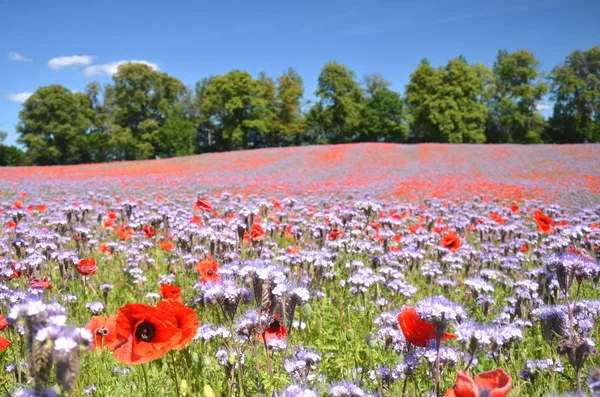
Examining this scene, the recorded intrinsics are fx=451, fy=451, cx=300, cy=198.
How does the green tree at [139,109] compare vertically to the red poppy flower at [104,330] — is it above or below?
above

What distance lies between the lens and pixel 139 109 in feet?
248

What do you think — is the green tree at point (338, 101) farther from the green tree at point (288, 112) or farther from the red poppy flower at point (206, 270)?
the red poppy flower at point (206, 270)

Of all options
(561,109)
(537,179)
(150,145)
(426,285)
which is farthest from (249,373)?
(561,109)

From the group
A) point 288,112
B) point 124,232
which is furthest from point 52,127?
point 124,232

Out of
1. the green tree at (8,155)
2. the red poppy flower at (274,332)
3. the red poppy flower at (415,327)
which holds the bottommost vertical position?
the red poppy flower at (274,332)

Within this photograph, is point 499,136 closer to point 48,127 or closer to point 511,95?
point 511,95

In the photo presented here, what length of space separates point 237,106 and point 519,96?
47152 mm

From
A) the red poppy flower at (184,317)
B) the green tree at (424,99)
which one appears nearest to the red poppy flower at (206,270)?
the red poppy flower at (184,317)

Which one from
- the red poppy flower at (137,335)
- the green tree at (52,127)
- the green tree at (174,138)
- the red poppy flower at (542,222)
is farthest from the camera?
the green tree at (174,138)

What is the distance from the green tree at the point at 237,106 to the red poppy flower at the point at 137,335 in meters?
73.1

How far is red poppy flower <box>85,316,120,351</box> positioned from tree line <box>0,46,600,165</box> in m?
72.2

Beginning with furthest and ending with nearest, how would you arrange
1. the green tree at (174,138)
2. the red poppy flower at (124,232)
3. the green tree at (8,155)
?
the green tree at (8,155), the green tree at (174,138), the red poppy flower at (124,232)

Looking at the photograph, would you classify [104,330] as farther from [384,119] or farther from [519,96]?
[519,96]

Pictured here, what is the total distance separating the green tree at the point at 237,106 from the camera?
74.3m
